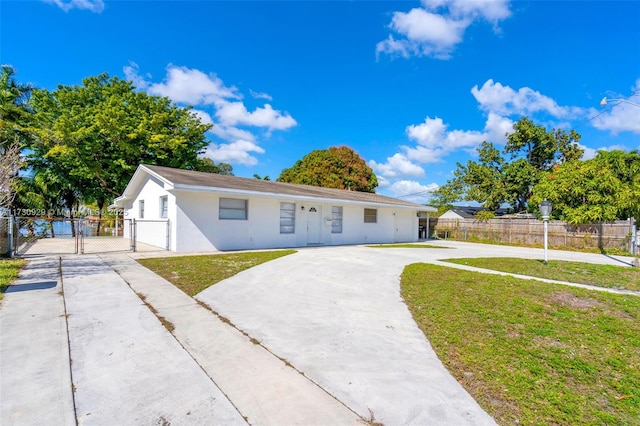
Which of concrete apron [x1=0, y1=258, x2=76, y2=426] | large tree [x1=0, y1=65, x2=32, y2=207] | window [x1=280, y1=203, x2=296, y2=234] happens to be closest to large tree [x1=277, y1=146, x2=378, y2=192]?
window [x1=280, y1=203, x2=296, y2=234]

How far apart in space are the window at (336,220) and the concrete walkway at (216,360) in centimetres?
1026

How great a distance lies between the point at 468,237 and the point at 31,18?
25.5m

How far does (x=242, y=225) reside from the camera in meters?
13.1

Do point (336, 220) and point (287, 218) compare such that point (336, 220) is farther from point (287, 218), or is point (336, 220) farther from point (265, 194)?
point (265, 194)

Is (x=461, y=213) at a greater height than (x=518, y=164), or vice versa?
(x=518, y=164)

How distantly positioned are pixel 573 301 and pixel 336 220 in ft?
37.9

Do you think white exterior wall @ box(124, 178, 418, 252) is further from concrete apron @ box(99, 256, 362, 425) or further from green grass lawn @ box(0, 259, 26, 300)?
concrete apron @ box(99, 256, 362, 425)

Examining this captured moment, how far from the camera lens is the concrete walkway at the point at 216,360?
2.34m

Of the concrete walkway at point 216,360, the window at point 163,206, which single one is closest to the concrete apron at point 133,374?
the concrete walkway at point 216,360

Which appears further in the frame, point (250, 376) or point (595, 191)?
point (595, 191)

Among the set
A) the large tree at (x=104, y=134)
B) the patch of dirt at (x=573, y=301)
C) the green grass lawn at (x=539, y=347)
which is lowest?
the green grass lawn at (x=539, y=347)

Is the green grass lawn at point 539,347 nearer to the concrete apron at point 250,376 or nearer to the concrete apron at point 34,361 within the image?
the concrete apron at point 250,376

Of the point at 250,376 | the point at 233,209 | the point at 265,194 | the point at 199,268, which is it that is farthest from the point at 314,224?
the point at 250,376

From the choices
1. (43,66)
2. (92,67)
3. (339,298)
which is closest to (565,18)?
(339,298)
